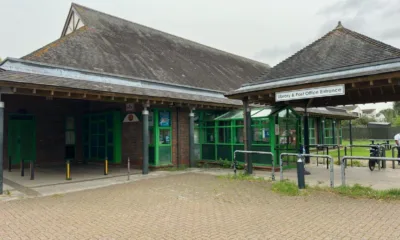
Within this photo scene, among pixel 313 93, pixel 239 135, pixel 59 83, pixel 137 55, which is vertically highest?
pixel 137 55

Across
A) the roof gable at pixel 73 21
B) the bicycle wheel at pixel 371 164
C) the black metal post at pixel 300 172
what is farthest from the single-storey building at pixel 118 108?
the black metal post at pixel 300 172

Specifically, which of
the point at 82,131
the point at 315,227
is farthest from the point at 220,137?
the point at 315,227

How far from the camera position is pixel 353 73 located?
27.1ft

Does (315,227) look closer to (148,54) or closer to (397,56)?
(397,56)

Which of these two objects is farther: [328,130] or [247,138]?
[328,130]

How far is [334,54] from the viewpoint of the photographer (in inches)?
391

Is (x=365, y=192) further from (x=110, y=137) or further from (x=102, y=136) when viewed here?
(x=102, y=136)

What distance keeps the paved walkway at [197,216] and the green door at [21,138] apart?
7784 mm

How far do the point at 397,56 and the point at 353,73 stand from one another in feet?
3.65

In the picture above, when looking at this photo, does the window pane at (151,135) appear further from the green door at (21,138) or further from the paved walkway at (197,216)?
the green door at (21,138)

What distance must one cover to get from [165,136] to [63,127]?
6093 mm

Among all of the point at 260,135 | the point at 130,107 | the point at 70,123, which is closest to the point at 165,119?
the point at 130,107

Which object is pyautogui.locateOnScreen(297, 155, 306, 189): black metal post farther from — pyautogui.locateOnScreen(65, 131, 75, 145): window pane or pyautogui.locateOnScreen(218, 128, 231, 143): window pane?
pyautogui.locateOnScreen(65, 131, 75, 145): window pane

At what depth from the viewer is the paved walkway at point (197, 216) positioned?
496 cm
